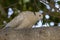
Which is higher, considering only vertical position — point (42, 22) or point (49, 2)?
point (49, 2)

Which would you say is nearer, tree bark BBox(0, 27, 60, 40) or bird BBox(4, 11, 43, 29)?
tree bark BBox(0, 27, 60, 40)

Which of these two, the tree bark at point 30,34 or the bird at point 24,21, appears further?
the bird at point 24,21

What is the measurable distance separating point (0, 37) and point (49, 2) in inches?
22.9

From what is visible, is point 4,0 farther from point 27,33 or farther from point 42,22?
point 27,33

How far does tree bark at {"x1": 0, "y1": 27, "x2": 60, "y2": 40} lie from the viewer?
171 centimetres

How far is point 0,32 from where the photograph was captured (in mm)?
1723

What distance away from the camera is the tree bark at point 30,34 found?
1.71 meters

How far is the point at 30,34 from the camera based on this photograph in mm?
1732

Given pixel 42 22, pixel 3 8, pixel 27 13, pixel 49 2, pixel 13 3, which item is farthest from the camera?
pixel 3 8

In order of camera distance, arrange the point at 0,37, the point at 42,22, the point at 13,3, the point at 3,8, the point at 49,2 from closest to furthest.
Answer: the point at 0,37 < the point at 49,2 < the point at 42,22 < the point at 13,3 < the point at 3,8

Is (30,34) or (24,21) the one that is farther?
(24,21)

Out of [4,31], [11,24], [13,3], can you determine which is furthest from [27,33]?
[13,3]

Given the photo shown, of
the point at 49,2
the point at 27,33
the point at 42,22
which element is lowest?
the point at 42,22

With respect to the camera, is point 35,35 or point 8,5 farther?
point 8,5
